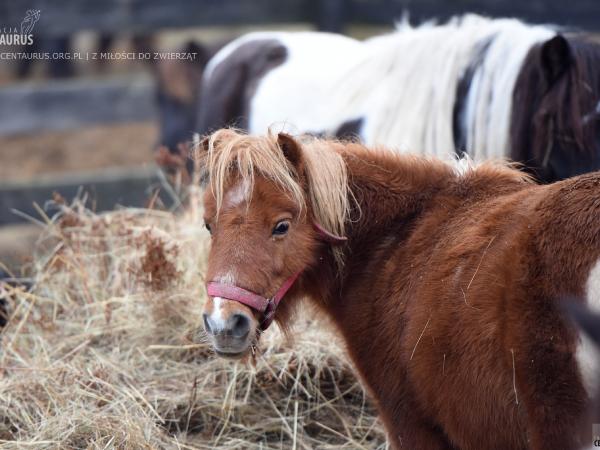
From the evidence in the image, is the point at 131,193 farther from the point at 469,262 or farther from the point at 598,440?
the point at 598,440

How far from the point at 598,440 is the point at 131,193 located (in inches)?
202

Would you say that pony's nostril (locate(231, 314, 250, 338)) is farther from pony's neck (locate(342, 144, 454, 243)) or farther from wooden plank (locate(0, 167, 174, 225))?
wooden plank (locate(0, 167, 174, 225))

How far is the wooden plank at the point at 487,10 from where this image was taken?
672cm

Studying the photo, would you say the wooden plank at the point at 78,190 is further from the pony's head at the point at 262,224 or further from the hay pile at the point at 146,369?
the pony's head at the point at 262,224

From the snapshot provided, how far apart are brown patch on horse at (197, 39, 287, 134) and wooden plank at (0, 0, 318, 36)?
176cm

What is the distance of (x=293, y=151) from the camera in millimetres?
2457

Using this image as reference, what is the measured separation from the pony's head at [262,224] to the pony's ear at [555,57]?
51.5 inches

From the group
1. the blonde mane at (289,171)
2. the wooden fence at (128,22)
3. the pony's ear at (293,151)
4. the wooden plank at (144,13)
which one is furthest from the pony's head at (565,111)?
the wooden plank at (144,13)

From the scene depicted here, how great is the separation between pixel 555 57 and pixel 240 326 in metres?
1.93

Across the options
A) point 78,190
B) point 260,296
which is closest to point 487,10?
point 78,190

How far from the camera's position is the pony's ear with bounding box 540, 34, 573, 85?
3.32m

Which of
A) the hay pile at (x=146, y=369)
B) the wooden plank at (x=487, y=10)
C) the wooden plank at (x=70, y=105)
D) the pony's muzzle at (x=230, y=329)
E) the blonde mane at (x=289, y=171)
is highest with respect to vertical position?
the blonde mane at (x=289, y=171)

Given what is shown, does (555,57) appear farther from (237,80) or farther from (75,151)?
(75,151)

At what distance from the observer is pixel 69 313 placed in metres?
3.74
